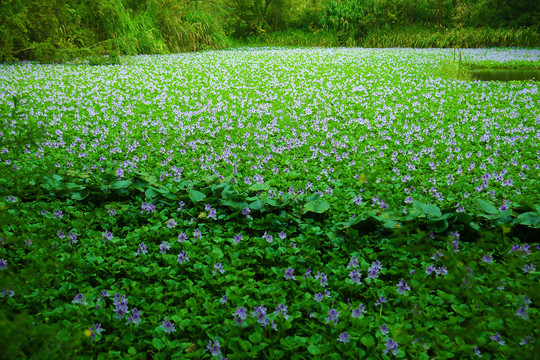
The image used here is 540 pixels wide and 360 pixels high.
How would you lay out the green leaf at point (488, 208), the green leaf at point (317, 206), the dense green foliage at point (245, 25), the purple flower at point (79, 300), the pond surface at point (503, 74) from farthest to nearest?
1. the dense green foliage at point (245, 25)
2. the pond surface at point (503, 74)
3. the green leaf at point (317, 206)
4. the green leaf at point (488, 208)
5. the purple flower at point (79, 300)

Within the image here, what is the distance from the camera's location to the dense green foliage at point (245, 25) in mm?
10852

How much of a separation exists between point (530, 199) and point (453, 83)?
251 inches

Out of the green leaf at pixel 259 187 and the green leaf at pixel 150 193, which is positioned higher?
the green leaf at pixel 150 193

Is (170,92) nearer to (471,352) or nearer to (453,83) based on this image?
(453,83)

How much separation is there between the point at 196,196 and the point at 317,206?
934 mm

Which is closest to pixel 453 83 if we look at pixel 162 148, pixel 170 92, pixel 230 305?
pixel 170 92

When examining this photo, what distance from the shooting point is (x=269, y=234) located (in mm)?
2641

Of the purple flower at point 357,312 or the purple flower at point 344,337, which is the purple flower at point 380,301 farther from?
the purple flower at point 344,337

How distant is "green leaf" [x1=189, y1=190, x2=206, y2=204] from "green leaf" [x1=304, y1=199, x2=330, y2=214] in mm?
808

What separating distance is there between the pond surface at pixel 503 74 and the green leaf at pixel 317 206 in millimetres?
9621

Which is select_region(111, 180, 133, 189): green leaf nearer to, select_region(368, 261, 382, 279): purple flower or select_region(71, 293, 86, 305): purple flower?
select_region(71, 293, 86, 305): purple flower

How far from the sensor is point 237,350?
66.0 inches

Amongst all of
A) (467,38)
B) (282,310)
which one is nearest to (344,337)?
(282,310)

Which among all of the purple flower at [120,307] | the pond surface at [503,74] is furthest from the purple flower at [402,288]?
the pond surface at [503,74]
